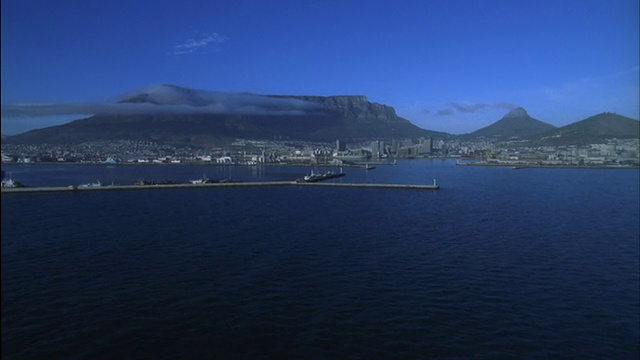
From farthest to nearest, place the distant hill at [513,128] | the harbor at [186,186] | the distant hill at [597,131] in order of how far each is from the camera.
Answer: the distant hill at [513,128], the distant hill at [597,131], the harbor at [186,186]

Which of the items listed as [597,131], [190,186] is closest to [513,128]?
[597,131]

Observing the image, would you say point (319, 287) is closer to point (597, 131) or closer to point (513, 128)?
point (597, 131)

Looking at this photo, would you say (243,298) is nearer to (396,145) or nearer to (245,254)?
(245,254)

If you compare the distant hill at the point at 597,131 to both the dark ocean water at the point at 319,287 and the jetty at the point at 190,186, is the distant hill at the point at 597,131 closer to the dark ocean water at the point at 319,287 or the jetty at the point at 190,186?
the jetty at the point at 190,186

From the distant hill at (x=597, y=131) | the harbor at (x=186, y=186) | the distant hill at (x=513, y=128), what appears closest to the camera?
the harbor at (x=186, y=186)

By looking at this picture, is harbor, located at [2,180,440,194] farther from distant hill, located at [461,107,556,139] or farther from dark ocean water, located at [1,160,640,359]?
distant hill, located at [461,107,556,139]

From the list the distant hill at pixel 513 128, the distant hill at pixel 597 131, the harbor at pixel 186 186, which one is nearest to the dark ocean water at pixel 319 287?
the harbor at pixel 186 186
